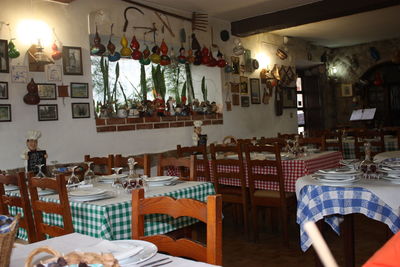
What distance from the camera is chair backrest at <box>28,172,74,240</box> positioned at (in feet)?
7.69

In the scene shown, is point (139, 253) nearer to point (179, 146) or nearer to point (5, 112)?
point (179, 146)

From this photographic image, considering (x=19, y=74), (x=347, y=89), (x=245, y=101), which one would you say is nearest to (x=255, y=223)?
(x=19, y=74)

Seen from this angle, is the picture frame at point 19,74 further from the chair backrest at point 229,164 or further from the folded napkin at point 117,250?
the folded napkin at point 117,250

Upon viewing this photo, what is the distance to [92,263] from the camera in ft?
3.10

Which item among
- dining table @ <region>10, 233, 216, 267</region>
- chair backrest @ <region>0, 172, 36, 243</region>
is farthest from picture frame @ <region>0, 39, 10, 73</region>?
dining table @ <region>10, 233, 216, 267</region>

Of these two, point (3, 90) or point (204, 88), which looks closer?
point (3, 90)

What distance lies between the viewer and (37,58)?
4312mm

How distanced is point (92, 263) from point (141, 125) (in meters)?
4.73

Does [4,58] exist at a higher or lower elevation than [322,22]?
lower

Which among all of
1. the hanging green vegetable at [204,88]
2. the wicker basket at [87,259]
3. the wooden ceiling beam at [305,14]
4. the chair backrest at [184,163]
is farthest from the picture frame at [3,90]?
the wooden ceiling beam at [305,14]

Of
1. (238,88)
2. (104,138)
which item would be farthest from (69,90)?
(238,88)

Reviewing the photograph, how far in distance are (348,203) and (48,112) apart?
338cm

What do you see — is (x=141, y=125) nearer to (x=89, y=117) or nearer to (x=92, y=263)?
(x=89, y=117)

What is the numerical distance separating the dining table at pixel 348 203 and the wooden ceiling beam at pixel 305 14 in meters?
4.29
